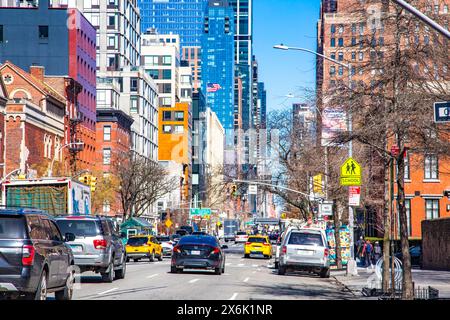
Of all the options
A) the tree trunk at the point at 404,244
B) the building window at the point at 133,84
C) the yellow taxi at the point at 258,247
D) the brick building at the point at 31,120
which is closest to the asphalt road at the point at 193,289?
the tree trunk at the point at 404,244

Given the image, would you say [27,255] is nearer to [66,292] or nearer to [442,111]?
[66,292]

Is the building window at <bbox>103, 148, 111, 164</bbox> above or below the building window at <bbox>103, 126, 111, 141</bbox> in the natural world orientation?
below

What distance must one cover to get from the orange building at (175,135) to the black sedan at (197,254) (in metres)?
137

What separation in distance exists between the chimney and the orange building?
266 feet

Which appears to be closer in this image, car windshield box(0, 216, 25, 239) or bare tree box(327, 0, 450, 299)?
car windshield box(0, 216, 25, 239)

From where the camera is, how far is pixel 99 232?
27.4 metres

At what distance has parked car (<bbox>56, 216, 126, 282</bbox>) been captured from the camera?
26.9 metres

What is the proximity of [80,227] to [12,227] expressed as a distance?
35.2 ft

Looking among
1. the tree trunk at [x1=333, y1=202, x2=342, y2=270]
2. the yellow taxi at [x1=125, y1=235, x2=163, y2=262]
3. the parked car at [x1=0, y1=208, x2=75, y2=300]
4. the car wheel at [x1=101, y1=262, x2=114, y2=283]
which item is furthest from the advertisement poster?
the parked car at [x1=0, y1=208, x2=75, y2=300]

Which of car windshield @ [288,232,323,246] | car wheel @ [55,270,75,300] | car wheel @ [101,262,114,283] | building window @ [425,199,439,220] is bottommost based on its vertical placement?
car wheel @ [101,262,114,283]

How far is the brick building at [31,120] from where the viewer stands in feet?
240

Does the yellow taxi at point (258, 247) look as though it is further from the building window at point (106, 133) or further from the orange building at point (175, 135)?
the orange building at point (175, 135)

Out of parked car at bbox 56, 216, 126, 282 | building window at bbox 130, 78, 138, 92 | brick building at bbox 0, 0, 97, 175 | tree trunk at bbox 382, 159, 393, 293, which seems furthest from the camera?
building window at bbox 130, 78, 138, 92

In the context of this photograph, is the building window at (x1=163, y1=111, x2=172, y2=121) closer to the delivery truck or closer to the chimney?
the chimney
